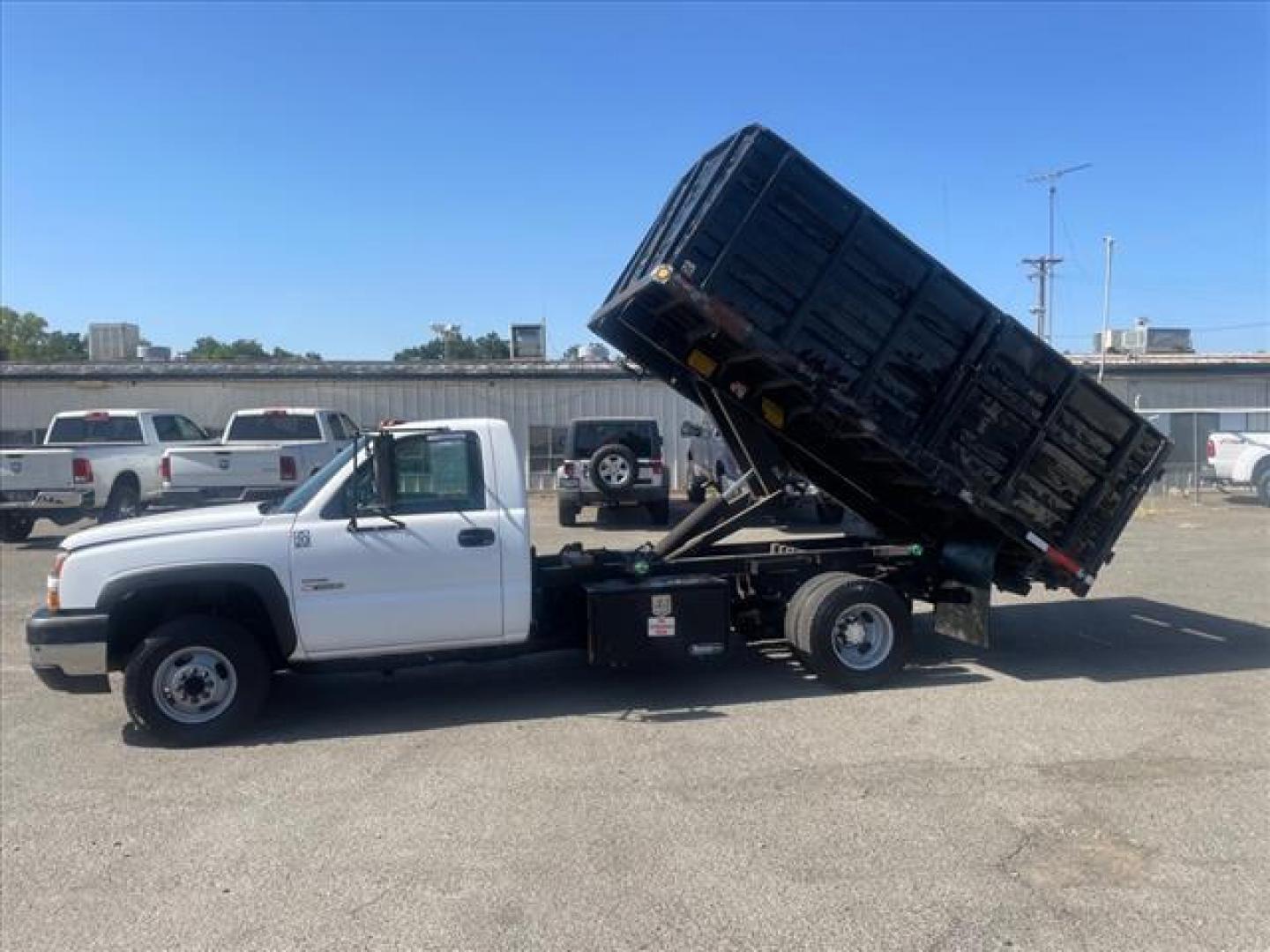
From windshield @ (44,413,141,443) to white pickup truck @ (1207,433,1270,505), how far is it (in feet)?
70.9

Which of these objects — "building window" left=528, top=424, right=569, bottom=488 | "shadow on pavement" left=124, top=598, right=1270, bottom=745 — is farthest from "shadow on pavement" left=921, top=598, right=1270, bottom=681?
"building window" left=528, top=424, right=569, bottom=488

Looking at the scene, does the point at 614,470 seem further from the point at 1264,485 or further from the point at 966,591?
the point at 1264,485

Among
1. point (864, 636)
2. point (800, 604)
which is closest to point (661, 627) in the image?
point (800, 604)

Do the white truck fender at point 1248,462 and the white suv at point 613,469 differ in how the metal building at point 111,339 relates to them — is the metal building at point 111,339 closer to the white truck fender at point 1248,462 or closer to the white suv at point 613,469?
Result: the white suv at point 613,469

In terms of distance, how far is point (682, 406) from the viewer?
26.1m

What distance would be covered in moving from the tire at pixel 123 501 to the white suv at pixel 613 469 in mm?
7271

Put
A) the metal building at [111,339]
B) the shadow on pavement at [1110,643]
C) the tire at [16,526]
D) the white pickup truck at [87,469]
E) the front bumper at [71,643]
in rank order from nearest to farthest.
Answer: the front bumper at [71,643] → the shadow on pavement at [1110,643] → the white pickup truck at [87,469] → the tire at [16,526] → the metal building at [111,339]

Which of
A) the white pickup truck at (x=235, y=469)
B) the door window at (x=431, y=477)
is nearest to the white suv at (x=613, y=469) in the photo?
the white pickup truck at (x=235, y=469)

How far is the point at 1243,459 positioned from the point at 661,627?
19.3 m

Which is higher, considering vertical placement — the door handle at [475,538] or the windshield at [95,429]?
the windshield at [95,429]

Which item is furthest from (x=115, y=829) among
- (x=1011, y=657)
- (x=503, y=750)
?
(x=1011, y=657)

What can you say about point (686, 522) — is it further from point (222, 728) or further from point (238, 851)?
point (238, 851)

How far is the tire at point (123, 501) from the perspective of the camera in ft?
56.7

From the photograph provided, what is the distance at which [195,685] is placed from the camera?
6387 millimetres
